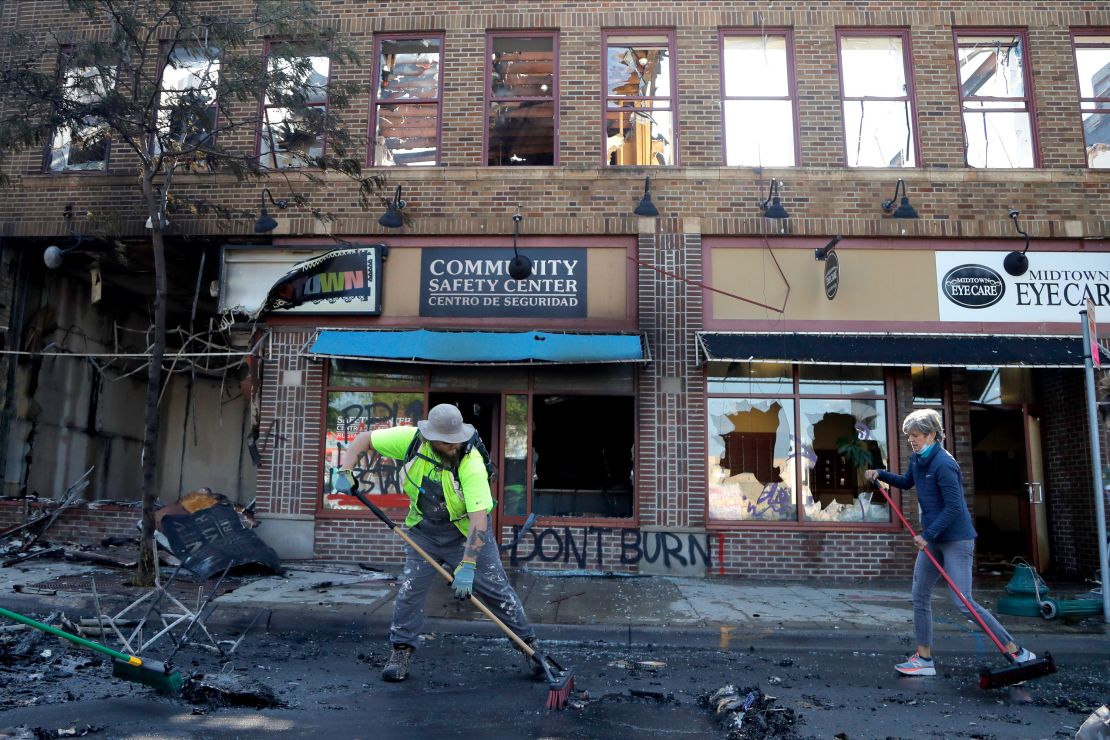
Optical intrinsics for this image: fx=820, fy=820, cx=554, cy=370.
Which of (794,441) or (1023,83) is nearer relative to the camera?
(794,441)

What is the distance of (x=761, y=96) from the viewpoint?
10.8 metres

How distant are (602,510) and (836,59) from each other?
6627 mm

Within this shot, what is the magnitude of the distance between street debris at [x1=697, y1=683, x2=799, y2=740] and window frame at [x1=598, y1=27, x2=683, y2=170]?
23.7 feet

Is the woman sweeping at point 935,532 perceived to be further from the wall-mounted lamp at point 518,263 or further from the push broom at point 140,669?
the wall-mounted lamp at point 518,263

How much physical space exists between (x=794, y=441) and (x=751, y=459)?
1.90 ft

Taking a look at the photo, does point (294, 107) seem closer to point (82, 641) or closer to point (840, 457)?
point (82, 641)

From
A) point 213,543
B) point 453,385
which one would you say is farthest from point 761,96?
point 213,543

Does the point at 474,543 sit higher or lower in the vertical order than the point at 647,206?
lower

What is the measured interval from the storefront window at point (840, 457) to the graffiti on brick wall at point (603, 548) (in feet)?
5.22

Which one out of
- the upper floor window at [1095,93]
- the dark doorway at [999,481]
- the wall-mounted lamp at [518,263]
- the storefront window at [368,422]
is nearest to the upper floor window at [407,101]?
the wall-mounted lamp at [518,263]

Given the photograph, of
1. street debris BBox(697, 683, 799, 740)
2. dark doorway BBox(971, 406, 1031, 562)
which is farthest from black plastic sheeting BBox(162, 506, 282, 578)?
dark doorway BBox(971, 406, 1031, 562)

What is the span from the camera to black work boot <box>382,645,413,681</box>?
5227 millimetres

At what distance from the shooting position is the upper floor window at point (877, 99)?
419 inches

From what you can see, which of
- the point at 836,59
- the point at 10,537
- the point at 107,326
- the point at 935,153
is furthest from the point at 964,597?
the point at 107,326
